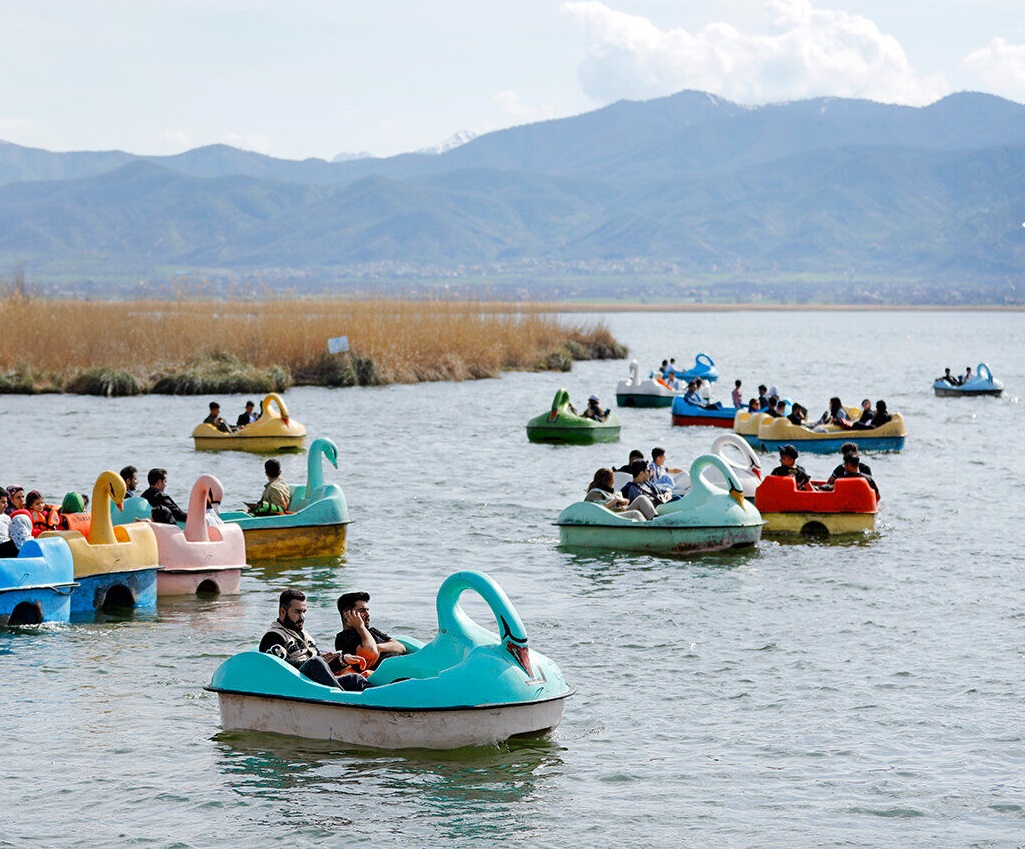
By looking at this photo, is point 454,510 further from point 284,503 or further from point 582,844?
point 582,844

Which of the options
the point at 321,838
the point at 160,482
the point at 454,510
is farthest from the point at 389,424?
the point at 321,838

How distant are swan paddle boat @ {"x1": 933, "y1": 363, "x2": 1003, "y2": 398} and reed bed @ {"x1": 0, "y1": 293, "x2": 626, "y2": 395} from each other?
15.9m

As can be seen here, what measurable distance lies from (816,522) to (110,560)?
10.3m

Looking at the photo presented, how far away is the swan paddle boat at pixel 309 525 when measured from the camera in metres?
18.9

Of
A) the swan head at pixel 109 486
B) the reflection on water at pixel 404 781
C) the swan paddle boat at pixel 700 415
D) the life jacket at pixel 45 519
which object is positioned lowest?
the reflection on water at pixel 404 781

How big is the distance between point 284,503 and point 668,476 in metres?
5.71

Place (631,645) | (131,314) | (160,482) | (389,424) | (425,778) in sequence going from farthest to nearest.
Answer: (131,314) < (389,424) < (160,482) < (631,645) < (425,778)

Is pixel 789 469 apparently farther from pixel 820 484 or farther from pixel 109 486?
pixel 109 486

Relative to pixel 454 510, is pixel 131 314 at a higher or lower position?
higher

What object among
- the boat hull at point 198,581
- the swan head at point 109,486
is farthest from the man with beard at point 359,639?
the boat hull at point 198,581

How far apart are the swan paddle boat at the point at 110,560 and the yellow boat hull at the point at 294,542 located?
9.12 ft

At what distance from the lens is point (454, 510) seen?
25.1 metres

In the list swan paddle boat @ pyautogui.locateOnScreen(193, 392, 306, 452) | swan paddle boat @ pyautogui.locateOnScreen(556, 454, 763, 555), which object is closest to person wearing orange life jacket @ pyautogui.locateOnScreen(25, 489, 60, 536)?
swan paddle boat @ pyautogui.locateOnScreen(556, 454, 763, 555)

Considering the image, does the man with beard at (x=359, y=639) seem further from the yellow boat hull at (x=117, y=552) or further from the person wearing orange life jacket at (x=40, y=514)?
the person wearing orange life jacket at (x=40, y=514)
